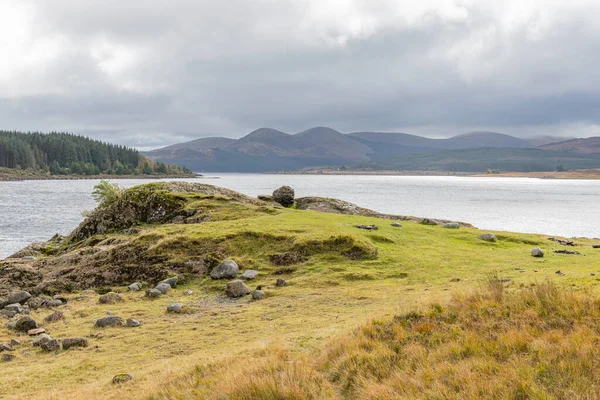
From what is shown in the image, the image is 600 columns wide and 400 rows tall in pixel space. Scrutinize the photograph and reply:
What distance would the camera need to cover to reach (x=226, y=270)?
800 inches

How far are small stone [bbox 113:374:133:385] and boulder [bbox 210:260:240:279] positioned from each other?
33.8 ft

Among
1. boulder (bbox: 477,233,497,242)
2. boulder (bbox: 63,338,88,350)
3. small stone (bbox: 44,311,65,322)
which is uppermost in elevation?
boulder (bbox: 477,233,497,242)

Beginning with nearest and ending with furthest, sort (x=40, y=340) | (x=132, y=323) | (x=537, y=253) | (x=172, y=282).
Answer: (x=40, y=340), (x=132, y=323), (x=172, y=282), (x=537, y=253)

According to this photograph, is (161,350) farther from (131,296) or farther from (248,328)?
(131,296)

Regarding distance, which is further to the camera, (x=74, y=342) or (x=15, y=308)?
(x=15, y=308)

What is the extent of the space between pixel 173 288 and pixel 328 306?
25.8 ft

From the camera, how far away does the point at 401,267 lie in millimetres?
20406

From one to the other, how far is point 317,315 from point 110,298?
357 inches

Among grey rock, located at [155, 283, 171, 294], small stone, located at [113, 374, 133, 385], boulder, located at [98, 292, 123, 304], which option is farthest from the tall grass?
grey rock, located at [155, 283, 171, 294]

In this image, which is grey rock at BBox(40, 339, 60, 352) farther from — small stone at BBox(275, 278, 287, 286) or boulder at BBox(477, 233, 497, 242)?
boulder at BBox(477, 233, 497, 242)

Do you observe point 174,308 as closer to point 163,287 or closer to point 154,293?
point 154,293

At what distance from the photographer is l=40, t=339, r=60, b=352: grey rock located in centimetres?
1295

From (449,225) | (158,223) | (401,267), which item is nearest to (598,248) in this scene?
(449,225)

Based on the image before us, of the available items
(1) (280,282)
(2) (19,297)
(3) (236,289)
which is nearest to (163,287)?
(3) (236,289)
